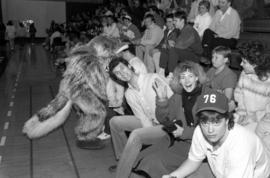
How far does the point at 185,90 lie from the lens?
3814mm

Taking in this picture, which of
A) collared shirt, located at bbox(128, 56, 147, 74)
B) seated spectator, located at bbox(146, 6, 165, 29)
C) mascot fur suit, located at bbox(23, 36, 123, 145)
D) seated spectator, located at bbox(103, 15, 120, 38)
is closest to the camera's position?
collared shirt, located at bbox(128, 56, 147, 74)

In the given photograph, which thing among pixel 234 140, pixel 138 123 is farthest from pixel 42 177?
pixel 234 140

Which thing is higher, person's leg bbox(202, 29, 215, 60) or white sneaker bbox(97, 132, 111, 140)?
person's leg bbox(202, 29, 215, 60)

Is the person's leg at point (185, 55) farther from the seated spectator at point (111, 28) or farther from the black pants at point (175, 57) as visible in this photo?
the seated spectator at point (111, 28)

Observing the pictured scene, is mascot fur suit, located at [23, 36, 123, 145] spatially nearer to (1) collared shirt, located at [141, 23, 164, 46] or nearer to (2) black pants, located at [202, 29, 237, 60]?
(2) black pants, located at [202, 29, 237, 60]

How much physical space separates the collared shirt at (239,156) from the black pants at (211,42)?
3.71 m

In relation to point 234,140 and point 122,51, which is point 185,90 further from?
point 122,51

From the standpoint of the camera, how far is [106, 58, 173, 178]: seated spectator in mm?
3916

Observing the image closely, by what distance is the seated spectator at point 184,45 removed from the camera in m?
6.30

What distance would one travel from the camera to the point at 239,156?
2471mm

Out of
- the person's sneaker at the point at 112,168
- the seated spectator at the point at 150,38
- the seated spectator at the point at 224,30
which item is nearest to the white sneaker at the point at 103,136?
the person's sneaker at the point at 112,168

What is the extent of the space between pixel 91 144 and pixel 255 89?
261 cm

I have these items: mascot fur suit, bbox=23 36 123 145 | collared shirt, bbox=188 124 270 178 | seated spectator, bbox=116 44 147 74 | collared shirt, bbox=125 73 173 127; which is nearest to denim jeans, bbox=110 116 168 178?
collared shirt, bbox=125 73 173 127

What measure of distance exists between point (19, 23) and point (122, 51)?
23970 mm
